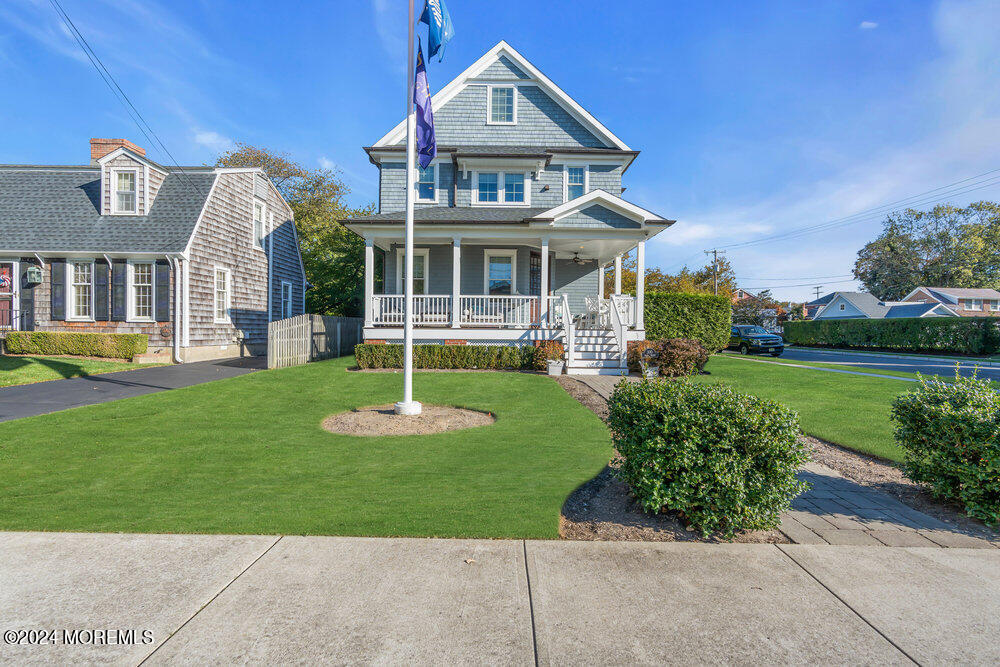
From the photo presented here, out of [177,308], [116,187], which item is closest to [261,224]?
[116,187]

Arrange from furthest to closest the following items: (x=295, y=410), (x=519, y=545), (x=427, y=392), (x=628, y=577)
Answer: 1. (x=427, y=392)
2. (x=295, y=410)
3. (x=519, y=545)
4. (x=628, y=577)

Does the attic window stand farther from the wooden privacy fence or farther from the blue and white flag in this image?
the blue and white flag

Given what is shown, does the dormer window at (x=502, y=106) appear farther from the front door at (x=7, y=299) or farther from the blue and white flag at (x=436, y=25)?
the front door at (x=7, y=299)

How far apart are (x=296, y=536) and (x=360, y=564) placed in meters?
0.79

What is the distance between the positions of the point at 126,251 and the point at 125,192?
3106mm

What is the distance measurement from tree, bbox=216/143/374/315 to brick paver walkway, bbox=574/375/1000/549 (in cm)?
1492

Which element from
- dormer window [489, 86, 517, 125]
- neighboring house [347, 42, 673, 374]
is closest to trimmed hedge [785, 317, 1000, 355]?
neighboring house [347, 42, 673, 374]

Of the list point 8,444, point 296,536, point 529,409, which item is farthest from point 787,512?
point 8,444

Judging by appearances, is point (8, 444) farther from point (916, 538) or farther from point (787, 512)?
point (916, 538)

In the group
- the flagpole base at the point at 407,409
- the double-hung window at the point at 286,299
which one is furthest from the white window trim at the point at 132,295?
the flagpole base at the point at 407,409

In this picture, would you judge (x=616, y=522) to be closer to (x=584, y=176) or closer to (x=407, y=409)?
(x=407, y=409)

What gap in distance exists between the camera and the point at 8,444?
→ 6617mm

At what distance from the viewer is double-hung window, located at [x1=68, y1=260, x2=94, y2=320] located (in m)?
17.0

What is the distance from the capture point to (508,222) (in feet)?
52.0
